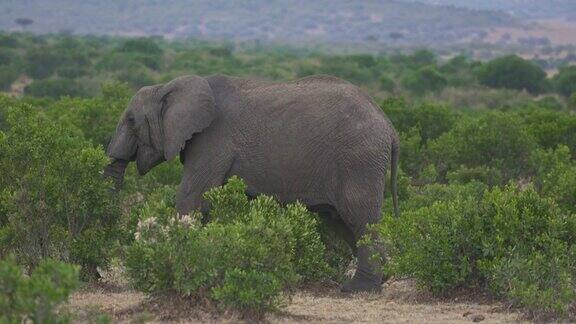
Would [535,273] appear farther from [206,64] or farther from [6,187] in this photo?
[206,64]

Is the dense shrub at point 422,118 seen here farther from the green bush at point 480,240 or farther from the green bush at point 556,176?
the green bush at point 480,240

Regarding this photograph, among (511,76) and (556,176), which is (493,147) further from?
(511,76)

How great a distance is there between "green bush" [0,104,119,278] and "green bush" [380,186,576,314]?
2.31 metres

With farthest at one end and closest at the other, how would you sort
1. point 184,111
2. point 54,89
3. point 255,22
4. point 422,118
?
point 255,22
point 54,89
point 422,118
point 184,111

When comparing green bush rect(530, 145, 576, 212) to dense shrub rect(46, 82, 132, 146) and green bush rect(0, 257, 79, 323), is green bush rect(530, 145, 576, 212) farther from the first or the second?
green bush rect(0, 257, 79, 323)

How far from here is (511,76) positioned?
5362 centimetres

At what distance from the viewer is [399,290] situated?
412 inches

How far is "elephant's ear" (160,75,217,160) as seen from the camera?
10.8m

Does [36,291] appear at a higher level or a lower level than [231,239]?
higher

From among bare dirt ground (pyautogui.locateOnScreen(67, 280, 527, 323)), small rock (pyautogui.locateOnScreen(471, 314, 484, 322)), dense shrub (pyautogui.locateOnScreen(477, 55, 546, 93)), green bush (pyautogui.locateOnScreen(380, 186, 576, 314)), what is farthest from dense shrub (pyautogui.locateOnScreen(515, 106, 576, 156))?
dense shrub (pyautogui.locateOnScreen(477, 55, 546, 93))

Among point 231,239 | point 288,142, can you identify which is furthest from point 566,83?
point 231,239

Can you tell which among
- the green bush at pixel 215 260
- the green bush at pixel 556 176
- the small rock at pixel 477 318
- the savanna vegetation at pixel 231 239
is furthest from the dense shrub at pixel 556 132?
the green bush at pixel 215 260

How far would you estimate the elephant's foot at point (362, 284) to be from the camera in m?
10.4

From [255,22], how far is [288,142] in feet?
597
